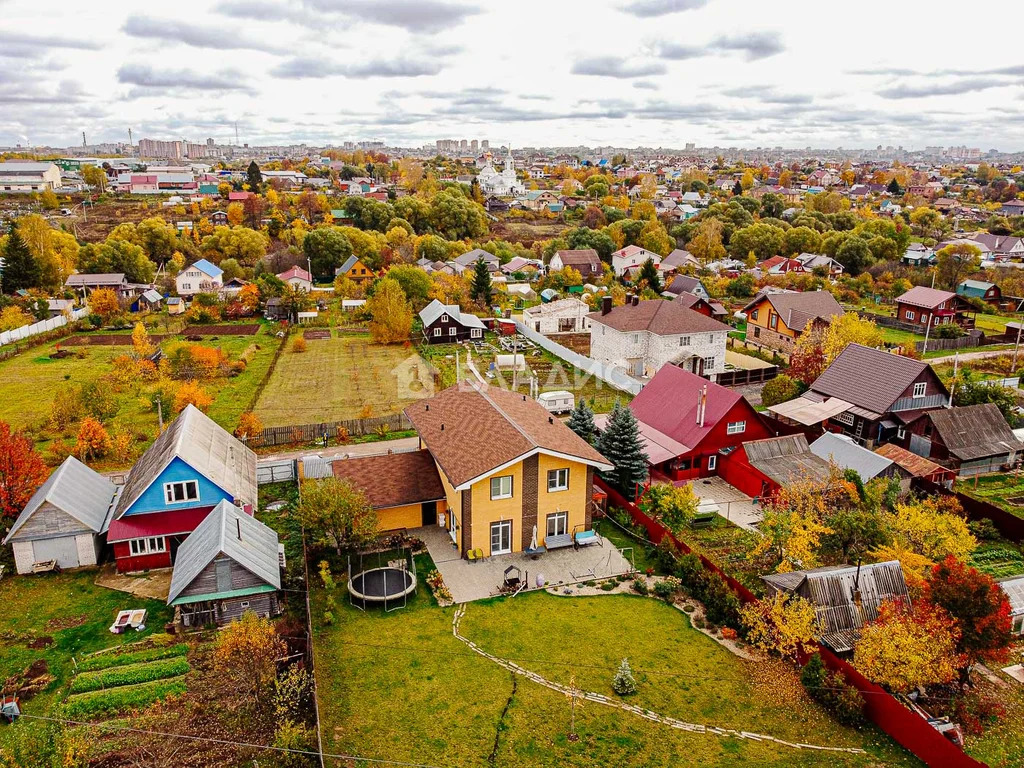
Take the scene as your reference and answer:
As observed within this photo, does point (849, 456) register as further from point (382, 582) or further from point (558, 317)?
point (558, 317)

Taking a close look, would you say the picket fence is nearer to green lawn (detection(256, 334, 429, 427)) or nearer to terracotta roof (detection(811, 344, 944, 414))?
green lawn (detection(256, 334, 429, 427))

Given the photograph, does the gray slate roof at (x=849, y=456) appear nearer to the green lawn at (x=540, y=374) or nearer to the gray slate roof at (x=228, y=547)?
the green lawn at (x=540, y=374)

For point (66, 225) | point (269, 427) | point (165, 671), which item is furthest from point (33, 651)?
point (66, 225)

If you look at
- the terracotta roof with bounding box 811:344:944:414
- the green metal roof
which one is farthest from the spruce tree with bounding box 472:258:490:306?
the green metal roof

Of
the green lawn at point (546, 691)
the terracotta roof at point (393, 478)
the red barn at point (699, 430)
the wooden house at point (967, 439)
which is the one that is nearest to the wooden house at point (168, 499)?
the terracotta roof at point (393, 478)

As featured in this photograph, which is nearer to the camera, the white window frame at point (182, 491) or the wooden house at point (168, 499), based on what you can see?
the wooden house at point (168, 499)

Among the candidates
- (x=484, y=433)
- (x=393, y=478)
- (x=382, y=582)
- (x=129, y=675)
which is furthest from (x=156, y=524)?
(x=484, y=433)
